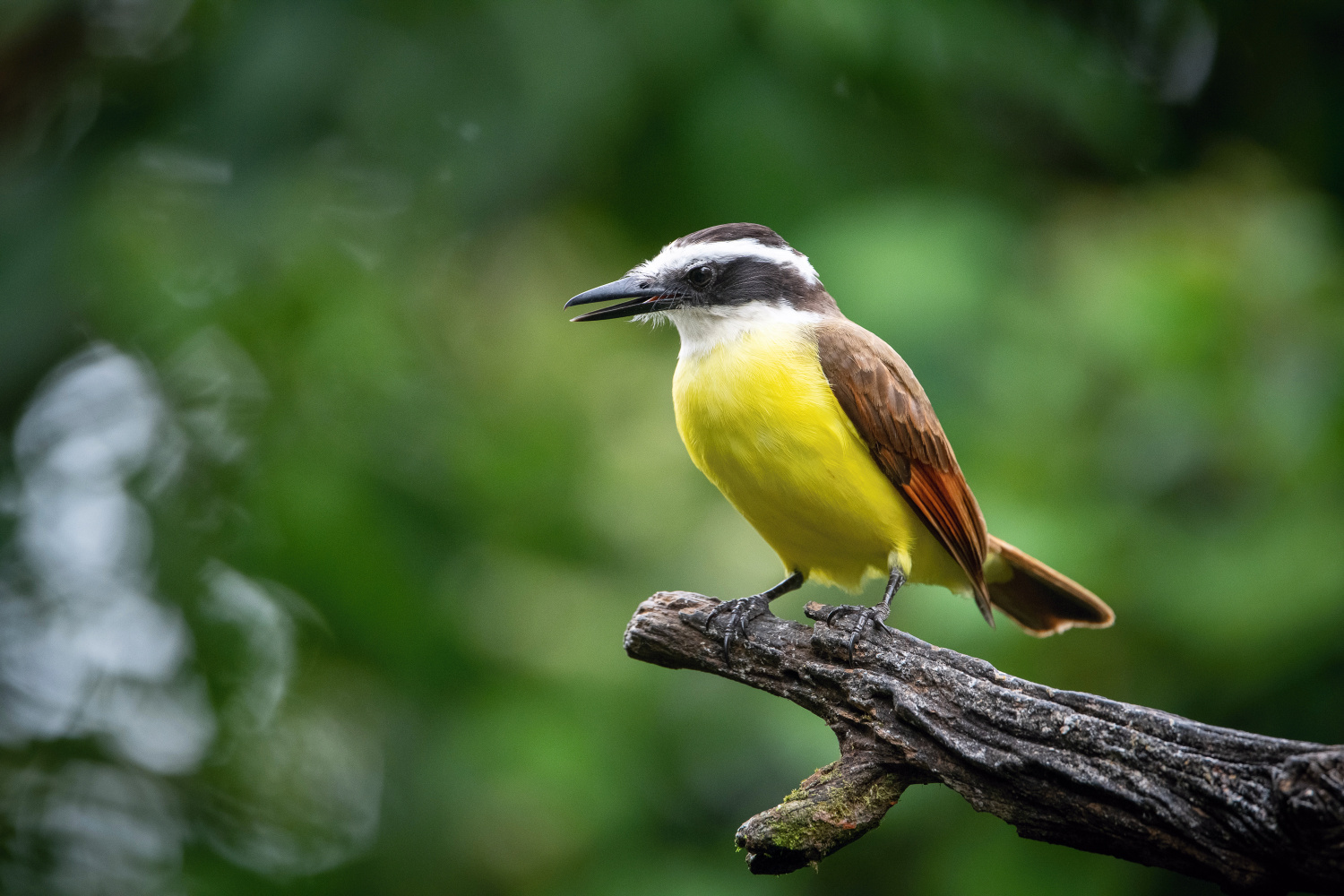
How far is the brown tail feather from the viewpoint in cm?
457

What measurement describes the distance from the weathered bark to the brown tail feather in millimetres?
1542

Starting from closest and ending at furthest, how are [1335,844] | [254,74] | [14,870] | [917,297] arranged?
[1335,844] → [917,297] → [254,74] → [14,870]

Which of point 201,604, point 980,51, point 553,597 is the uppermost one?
point 980,51

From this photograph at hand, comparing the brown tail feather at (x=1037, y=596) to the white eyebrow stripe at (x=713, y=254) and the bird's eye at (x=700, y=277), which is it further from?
the bird's eye at (x=700, y=277)

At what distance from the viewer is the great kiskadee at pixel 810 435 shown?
12.9ft

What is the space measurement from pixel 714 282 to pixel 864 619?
1683 mm

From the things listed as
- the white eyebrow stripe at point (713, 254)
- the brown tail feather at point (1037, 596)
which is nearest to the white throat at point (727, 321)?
the white eyebrow stripe at point (713, 254)

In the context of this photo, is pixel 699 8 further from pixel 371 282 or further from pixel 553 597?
pixel 553 597

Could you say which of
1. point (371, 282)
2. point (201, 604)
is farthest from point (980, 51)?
point (201, 604)

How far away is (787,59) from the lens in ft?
21.3

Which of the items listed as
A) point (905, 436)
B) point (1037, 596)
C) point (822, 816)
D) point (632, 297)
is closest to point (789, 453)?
point (905, 436)

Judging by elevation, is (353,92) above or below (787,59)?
below

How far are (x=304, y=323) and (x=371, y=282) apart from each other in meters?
0.49

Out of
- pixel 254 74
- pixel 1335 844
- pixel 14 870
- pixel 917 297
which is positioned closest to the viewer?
pixel 1335 844
